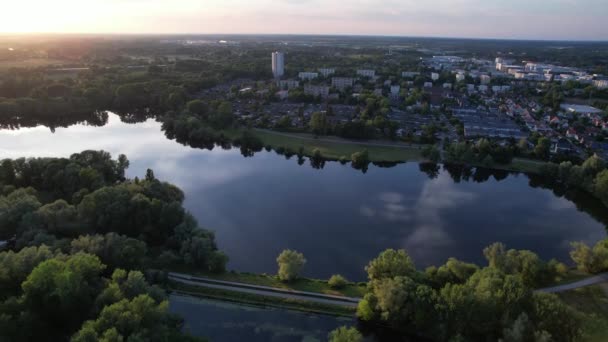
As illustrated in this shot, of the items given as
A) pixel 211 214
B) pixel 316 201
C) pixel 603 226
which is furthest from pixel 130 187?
pixel 603 226

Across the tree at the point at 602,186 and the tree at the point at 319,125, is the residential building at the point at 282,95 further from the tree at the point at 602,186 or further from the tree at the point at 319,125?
the tree at the point at 602,186

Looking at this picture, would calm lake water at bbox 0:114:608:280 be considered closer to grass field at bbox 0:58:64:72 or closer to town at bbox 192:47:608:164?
town at bbox 192:47:608:164

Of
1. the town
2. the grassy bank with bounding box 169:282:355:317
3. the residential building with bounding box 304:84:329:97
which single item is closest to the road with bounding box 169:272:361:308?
the grassy bank with bounding box 169:282:355:317

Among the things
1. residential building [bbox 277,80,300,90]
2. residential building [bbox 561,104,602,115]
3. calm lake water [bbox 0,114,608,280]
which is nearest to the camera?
calm lake water [bbox 0,114,608,280]

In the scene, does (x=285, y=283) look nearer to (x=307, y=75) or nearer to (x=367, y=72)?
(x=307, y=75)

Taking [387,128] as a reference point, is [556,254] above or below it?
below

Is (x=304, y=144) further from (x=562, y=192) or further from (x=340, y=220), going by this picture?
(x=562, y=192)
